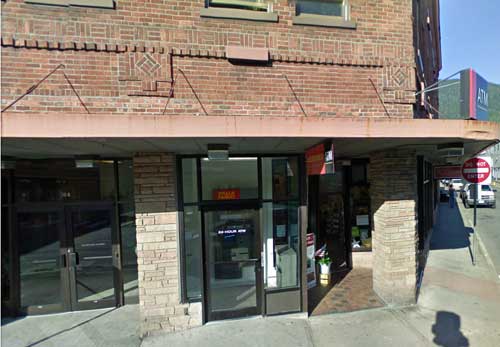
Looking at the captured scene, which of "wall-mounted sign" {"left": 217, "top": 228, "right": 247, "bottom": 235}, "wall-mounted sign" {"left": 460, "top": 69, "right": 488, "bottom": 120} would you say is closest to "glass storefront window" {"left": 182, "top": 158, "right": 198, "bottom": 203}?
"wall-mounted sign" {"left": 217, "top": 228, "right": 247, "bottom": 235}

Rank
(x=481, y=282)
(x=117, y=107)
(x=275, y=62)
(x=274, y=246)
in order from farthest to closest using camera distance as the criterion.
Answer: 1. (x=481, y=282)
2. (x=274, y=246)
3. (x=275, y=62)
4. (x=117, y=107)

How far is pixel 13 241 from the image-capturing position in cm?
523

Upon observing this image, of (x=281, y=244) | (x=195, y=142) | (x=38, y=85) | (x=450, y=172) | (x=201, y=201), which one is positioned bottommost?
(x=281, y=244)

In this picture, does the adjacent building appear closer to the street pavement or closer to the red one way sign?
the red one way sign

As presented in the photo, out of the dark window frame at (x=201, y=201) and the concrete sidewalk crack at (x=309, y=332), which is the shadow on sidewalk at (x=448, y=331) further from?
the dark window frame at (x=201, y=201)

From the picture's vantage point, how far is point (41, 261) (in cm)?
540

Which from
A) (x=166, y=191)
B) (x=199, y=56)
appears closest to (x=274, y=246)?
(x=166, y=191)

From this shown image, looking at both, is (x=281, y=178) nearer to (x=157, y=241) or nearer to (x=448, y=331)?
(x=157, y=241)

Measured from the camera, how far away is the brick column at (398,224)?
5281mm

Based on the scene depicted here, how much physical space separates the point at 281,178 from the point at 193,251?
2024 mm

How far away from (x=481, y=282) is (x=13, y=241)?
10153 mm

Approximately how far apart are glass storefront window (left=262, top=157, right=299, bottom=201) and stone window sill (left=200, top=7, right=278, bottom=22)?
2273 millimetres

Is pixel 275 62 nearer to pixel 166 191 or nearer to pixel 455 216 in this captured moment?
pixel 166 191

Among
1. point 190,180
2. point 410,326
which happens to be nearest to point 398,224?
point 410,326
